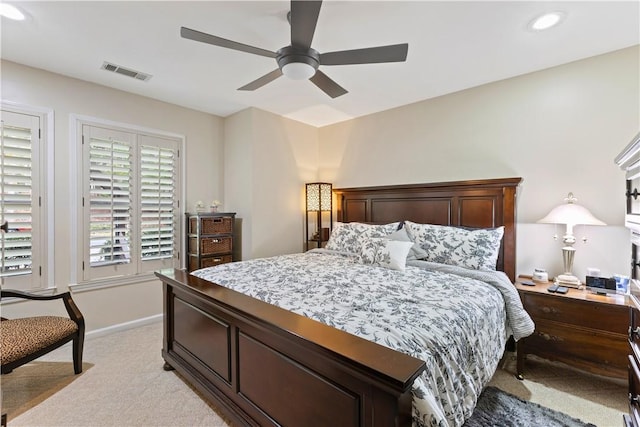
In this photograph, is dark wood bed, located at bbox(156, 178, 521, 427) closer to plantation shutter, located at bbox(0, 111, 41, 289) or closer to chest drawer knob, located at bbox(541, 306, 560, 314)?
chest drawer knob, located at bbox(541, 306, 560, 314)

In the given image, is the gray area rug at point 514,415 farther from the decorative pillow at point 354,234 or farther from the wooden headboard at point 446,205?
the decorative pillow at point 354,234

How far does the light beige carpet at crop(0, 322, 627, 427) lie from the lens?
6.31ft

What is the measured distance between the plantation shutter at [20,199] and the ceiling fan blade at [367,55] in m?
2.94

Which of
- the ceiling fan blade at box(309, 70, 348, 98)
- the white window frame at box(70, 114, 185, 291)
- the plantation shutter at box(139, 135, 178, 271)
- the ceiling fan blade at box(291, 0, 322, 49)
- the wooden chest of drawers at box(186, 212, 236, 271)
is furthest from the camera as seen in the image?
the wooden chest of drawers at box(186, 212, 236, 271)

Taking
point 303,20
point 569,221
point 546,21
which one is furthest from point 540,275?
point 303,20

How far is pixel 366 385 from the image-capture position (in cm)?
110

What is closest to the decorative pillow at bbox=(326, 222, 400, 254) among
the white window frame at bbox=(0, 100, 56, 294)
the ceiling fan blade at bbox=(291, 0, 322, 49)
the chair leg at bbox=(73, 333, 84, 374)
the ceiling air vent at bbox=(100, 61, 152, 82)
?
the ceiling fan blade at bbox=(291, 0, 322, 49)

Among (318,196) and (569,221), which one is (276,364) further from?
(318,196)

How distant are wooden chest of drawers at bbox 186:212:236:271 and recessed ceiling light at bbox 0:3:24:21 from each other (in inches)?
86.8

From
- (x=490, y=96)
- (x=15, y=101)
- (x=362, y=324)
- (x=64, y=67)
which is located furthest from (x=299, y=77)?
(x=15, y=101)

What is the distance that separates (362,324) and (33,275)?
3.31 m

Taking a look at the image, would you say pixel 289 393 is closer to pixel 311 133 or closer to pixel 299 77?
pixel 299 77

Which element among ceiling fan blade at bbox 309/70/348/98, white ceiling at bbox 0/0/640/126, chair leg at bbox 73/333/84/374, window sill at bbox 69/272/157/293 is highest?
white ceiling at bbox 0/0/640/126

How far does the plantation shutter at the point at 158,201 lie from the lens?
11.6 feet
